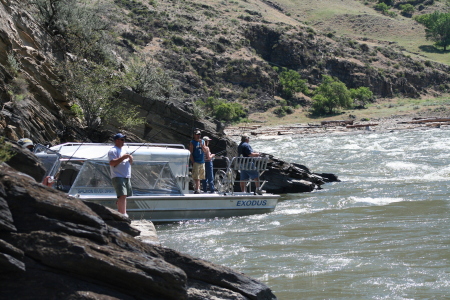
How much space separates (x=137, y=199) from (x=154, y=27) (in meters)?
84.6

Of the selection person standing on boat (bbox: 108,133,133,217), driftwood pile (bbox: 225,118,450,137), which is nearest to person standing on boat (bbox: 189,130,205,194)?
person standing on boat (bbox: 108,133,133,217)

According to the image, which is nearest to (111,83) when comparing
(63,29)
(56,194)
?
(63,29)

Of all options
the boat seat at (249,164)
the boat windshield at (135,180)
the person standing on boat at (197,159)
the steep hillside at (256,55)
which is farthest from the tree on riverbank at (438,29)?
the boat windshield at (135,180)

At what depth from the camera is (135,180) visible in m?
13.2

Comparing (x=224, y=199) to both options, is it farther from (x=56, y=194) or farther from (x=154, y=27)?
(x=154, y=27)

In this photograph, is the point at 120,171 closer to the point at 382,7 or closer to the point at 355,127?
the point at 355,127

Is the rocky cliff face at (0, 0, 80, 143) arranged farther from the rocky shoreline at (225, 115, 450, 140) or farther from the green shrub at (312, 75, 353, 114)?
the green shrub at (312, 75, 353, 114)

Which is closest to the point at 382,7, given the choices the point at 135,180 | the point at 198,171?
the point at 198,171

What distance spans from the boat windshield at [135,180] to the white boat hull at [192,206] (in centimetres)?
23

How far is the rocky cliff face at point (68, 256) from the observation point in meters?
4.80

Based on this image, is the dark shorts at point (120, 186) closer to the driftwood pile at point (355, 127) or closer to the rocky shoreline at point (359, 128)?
the rocky shoreline at point (359, 128)

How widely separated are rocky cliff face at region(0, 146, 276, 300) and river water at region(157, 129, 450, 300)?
2.84 m

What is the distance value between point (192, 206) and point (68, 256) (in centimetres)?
879

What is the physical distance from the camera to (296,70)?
100312 millimetres
